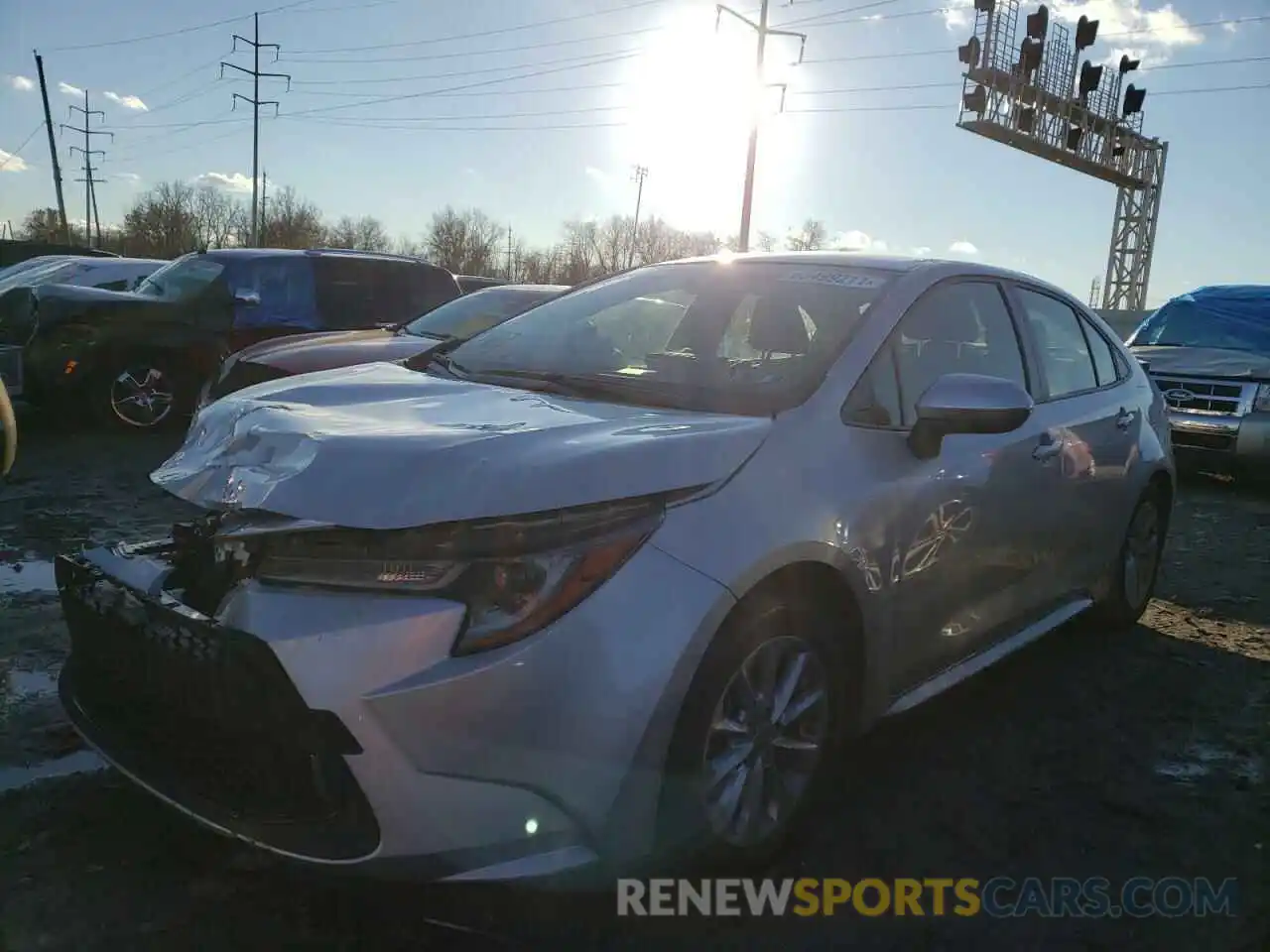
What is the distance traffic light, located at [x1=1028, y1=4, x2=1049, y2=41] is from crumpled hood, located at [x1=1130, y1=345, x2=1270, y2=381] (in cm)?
1641

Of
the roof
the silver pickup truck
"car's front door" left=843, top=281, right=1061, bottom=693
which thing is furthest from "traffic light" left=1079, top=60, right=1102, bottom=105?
"car's front door" left=843, top=281, right=1061, bottom=693

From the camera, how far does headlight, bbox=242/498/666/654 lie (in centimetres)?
195

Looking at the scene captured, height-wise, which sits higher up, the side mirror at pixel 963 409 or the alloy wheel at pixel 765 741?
the side mirror at pixel 963 409

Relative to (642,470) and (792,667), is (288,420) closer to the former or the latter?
(642,470)

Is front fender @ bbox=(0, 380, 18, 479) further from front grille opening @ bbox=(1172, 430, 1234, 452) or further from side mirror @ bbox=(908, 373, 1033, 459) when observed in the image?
front grille opening @ bbox=(1172, 430, 1234, 452)

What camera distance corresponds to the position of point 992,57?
22922mm

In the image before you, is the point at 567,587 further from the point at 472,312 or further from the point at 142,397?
the point at 142,397

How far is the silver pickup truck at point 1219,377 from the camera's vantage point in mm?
8461

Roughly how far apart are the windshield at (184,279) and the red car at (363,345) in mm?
2043

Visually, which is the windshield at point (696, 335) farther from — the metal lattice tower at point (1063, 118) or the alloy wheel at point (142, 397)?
the metal lattice tower at point (1063, 118)

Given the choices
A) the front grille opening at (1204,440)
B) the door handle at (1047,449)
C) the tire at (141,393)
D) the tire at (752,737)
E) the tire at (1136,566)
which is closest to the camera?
the tire at (752,737)

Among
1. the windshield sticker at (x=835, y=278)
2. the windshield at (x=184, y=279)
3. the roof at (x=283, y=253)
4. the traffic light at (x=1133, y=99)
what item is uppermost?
the traffic light at (x=1133, y=99)

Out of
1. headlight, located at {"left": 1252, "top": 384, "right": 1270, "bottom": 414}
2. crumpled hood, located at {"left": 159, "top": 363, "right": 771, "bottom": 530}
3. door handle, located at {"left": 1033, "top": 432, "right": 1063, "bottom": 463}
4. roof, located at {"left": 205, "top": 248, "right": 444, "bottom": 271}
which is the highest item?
roof, located at {"left": 205, "top": 248, "right": 444, "bottom": 271}

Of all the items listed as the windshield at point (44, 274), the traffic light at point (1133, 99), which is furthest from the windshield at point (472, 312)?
the traffic light at point (1133, 99)
